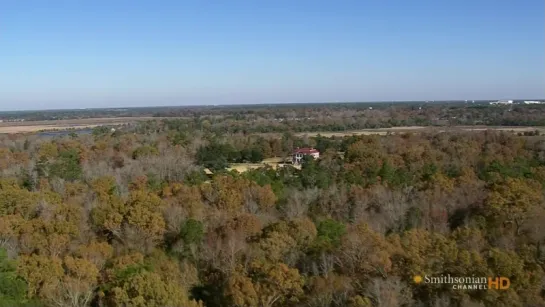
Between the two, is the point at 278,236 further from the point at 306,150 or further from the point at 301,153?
the point at 306,150

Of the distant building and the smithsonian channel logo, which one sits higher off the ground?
the smithsonian channel logo

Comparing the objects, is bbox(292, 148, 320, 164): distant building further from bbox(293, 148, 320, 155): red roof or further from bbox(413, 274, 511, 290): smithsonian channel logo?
bbox(413, 274, 511, 290): smithsonian channel logo

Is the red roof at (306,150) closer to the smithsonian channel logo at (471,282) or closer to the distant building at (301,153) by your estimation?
the distant building at (301,153)

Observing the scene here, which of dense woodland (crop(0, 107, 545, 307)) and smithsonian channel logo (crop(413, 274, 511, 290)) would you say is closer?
smithsonian channel logo (crop(413, 274, 511, 290))

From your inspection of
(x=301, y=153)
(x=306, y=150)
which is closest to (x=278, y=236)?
(x=301, y=153)

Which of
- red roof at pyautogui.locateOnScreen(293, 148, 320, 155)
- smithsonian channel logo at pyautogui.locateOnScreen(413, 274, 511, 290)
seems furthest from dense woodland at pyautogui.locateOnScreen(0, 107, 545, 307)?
red roof at pyautogui.locateOnScreen(293, 148, 320, 155)

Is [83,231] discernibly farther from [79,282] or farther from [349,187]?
[349,187]
